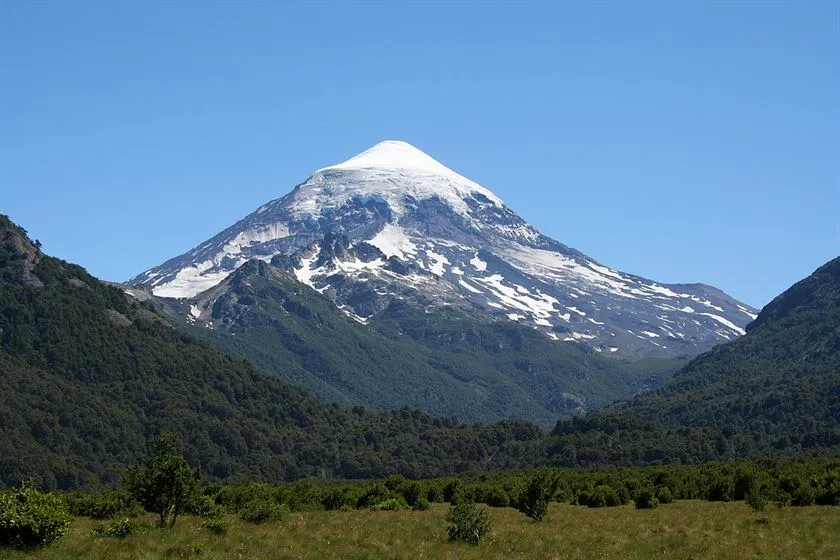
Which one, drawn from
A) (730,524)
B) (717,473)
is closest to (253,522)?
(730,524)

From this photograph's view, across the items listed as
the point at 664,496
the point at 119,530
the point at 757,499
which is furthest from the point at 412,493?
the point at 119,530

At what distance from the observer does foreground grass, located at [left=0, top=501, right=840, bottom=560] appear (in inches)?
1879

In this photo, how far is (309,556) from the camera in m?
46.9

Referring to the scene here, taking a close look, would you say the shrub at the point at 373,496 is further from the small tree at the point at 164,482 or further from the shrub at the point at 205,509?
the small tree at the point at 164,482

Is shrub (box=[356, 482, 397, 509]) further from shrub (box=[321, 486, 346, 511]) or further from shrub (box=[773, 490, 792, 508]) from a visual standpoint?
shrub (box=[773, 490, 792, 508])

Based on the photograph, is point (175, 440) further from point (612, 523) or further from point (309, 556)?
point (612, 523)

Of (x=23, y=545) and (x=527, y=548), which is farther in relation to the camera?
(x=527, y=548)

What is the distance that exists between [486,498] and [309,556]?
160 ft

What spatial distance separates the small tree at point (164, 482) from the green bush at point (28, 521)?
8.31 meters

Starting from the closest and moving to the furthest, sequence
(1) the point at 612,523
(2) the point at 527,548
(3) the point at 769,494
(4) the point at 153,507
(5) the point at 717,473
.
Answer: (2) the point at 527,548
(4) the point at 153,507
(1) the point at 612,523
(3) the point at 769,494
(5) the point at 717,473

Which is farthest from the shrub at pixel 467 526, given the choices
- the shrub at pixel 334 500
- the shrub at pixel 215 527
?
the shrub at pixel 334 500

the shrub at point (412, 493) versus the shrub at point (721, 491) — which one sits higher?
the shrub at point (721, 491)

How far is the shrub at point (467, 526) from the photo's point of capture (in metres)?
55.3

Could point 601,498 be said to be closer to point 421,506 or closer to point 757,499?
point 421,506
